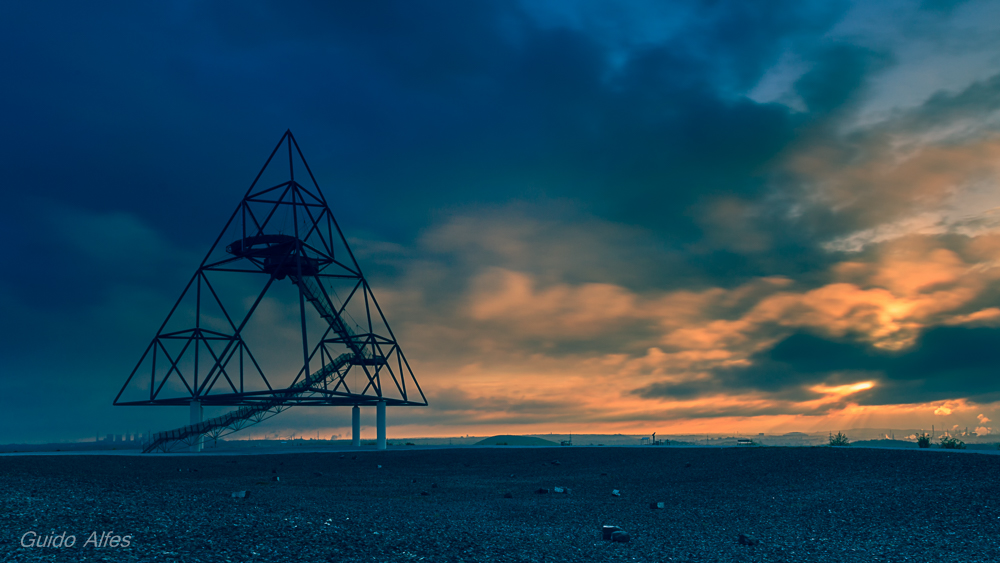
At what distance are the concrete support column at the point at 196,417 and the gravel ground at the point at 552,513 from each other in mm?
16627

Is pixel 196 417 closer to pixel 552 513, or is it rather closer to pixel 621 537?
pixel 552 513

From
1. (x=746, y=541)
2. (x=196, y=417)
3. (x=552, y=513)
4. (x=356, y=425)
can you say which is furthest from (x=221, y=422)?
(x=746, y=541)

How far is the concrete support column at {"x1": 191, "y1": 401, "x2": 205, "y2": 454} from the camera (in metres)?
43.2

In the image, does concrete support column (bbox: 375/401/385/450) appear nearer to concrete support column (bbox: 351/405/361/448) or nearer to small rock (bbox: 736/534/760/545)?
concrete support column (bbox: 351/405/361/448)

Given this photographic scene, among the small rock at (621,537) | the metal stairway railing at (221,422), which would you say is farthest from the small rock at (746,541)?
the metal stairway railing at (221,422)

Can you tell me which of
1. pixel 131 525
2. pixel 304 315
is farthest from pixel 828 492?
pixel 304 315

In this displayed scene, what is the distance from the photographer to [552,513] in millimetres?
17078

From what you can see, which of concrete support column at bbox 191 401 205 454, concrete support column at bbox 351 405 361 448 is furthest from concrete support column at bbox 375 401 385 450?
concrete support column at bbox 191 401 205 454

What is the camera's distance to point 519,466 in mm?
30531

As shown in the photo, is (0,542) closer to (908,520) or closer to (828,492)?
(908,520)

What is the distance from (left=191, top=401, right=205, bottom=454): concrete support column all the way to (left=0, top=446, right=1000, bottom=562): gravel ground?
16.6 m

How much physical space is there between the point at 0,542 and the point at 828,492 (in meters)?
20.0

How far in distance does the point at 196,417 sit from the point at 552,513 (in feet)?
118

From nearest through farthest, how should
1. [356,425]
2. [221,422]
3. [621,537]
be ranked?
[621,537], [221,422], [356,425]
